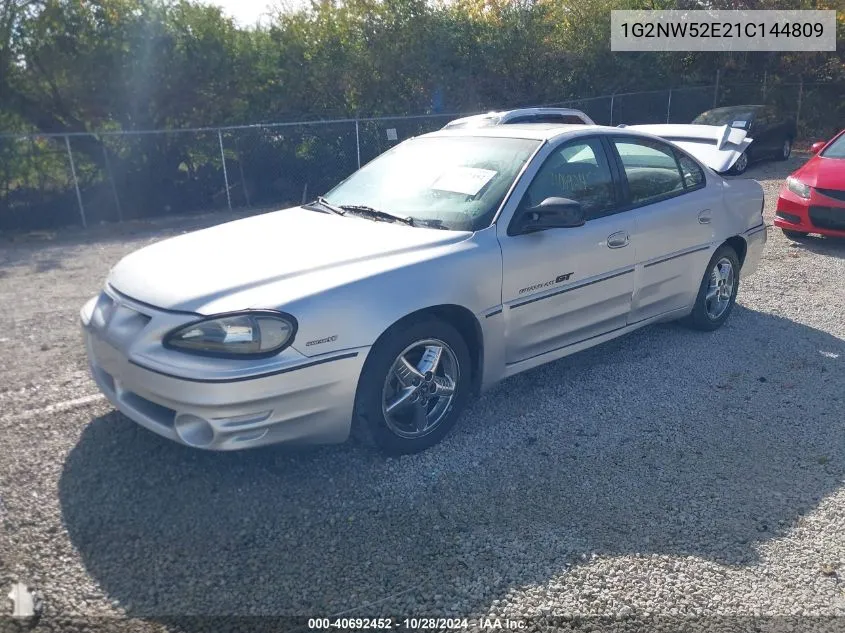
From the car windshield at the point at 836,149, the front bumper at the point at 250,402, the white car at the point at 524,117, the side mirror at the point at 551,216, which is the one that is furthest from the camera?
the car windshield at the point at 836,149

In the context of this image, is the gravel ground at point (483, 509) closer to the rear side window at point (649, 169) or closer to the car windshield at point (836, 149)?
the rear side window at point (649, 169)

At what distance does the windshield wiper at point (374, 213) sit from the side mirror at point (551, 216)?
652mm

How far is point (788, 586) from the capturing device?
9.92ft

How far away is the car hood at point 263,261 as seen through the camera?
354cm

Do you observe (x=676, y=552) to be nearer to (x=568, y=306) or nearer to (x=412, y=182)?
(x=568, y=306)

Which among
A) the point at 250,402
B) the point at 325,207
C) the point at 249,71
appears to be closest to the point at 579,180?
the point at 325,207

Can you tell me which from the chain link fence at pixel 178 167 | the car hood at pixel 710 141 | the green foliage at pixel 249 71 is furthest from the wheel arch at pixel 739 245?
the green foliage at pixel 249 71

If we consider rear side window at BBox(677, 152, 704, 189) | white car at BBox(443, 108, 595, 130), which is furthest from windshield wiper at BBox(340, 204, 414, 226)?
white car at BBox(443, 108, 595, 130)

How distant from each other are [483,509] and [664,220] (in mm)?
2698

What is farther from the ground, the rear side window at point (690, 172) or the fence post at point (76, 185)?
the rear side window at point (690, 172)

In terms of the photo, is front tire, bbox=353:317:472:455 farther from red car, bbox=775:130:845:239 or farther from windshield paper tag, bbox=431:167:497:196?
red car, bbox=775:130:845:239

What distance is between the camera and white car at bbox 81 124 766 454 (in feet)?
11.3

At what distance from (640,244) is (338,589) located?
3.15 meters

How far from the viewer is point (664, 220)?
5215 millimetres
